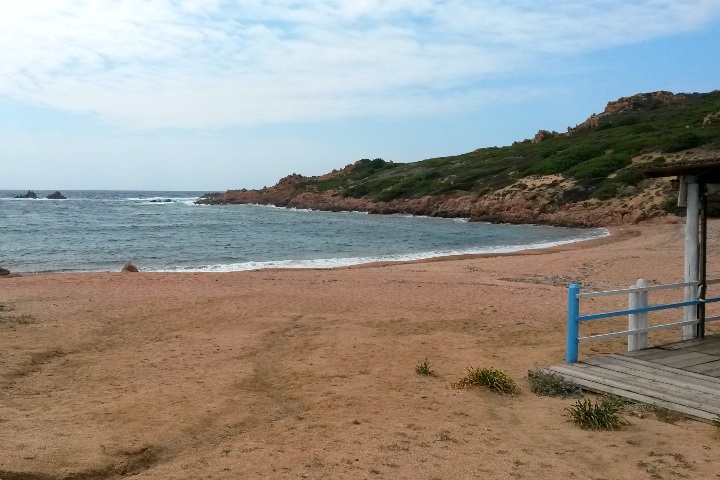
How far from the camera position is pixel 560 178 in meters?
59.1

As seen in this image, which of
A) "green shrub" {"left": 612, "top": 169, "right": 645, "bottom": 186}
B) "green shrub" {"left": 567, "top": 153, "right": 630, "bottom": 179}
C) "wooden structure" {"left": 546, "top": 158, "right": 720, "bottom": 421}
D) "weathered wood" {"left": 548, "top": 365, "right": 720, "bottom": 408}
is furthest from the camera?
"green shrub" {"left": 567, "top": 153, "right": 630, "bottom": 179}

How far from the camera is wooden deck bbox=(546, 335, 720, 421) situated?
714cm

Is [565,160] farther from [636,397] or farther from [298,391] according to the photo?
[298,391]

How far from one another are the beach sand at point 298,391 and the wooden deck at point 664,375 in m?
0.44

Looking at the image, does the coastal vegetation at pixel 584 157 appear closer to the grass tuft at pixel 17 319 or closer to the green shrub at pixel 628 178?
the green shrub at pixel 628 178

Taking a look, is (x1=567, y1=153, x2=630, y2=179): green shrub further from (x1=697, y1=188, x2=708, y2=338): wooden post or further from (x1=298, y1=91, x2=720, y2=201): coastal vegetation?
(x1=697, y1=188, x2=708, y2=338): wooden post

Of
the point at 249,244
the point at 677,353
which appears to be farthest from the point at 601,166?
the point at 677,353

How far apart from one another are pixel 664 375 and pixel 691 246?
8.47ft

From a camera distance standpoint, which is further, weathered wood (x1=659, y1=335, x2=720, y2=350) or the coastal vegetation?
the coastal vegetation

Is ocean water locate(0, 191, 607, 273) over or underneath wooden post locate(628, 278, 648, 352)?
underneath

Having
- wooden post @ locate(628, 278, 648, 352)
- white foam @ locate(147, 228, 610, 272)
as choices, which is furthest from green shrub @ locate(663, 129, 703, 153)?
wooden post @ locate(628, 278, 648, 352)

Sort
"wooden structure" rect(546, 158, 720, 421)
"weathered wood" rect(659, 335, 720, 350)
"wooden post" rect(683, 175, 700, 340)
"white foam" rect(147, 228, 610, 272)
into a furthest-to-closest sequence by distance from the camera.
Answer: "white foam" rect(147, 228, 610, 272) < "weathered wood" rect(659, 335, 720, 350) < "wooden post" rect(683, 175, 700, 340) < "wooden structure" rect(546, 158, 720, 421)

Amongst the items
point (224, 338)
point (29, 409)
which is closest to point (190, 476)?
point (29, 409)

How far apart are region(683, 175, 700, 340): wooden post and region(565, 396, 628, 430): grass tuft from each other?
3.68m
